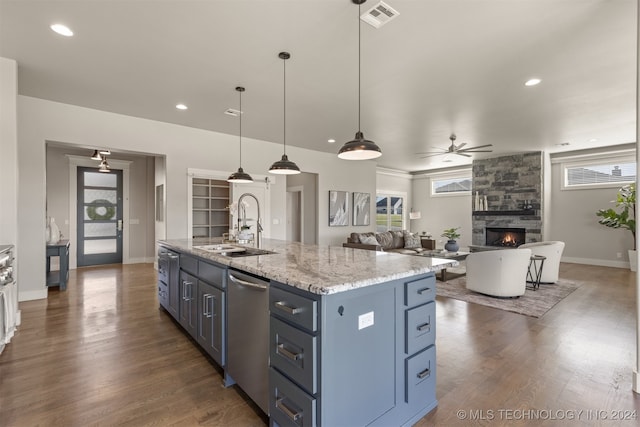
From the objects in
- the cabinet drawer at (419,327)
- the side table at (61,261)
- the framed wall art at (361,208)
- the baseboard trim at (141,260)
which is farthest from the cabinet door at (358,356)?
the baseboard trim at (141,260)

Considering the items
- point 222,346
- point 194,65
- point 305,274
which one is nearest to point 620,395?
point 305,274

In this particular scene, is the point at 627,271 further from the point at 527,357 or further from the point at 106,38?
the point at 106,38

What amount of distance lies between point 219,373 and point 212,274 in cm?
79

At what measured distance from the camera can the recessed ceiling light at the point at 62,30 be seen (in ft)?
8.64

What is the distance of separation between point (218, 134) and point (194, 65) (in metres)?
2.80

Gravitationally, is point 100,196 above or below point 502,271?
above

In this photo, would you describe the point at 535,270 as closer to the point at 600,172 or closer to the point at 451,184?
the point at 600,172

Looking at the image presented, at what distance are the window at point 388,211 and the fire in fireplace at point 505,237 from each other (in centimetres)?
328

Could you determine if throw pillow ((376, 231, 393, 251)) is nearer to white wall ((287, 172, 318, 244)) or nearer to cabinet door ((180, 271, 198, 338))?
white wall ((287, 172, 318, 244))

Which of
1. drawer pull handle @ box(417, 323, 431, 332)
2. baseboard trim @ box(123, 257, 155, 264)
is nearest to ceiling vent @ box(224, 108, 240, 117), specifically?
drawer pull handle @ box(417, 323, 431, 332)

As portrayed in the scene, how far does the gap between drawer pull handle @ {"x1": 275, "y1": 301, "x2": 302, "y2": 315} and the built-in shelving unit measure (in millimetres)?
5544

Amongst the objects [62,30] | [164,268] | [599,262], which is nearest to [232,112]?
[62,30]

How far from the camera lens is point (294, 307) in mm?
1484

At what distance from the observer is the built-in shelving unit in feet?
22.1
